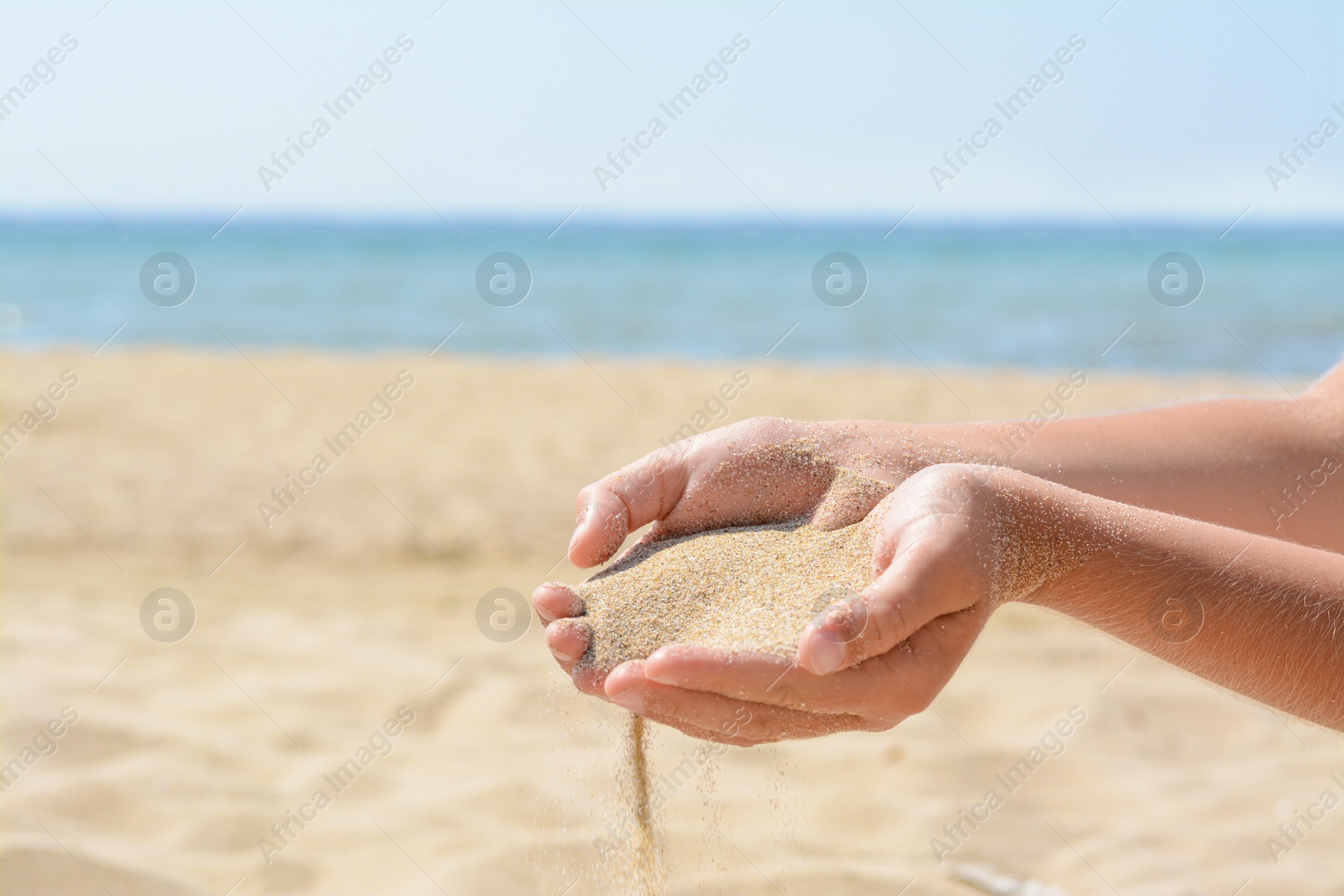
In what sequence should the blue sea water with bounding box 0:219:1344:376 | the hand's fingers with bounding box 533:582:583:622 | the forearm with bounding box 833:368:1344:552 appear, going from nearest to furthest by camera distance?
the hand's fingers with bounding box 533:582:583:622, the forearm with bounding box 833:368:1344:552, the blue sea water with bounding box 0:219:1344:376

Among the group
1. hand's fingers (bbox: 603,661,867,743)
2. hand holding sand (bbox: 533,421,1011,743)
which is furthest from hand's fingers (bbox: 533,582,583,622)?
hand's fingers (bbox: 603,661,867,743)

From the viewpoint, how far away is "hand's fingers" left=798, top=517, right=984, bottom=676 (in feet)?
5.05

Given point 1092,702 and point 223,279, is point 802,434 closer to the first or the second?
point 1092,702

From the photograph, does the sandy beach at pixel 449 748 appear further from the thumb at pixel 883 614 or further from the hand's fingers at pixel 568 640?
the thumb at pixel 883 614

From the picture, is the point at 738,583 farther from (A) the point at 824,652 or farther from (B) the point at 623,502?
(A) the point at 824,652

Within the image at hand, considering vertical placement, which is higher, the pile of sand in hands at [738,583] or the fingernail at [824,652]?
the fingernail at [824,652]

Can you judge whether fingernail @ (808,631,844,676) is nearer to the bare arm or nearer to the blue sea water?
the bare arm

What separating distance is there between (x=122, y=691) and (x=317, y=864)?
114 cm

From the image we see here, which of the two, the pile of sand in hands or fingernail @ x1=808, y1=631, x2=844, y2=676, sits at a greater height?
fingernail @ x1=808, y1=631, x2=844, y2=676

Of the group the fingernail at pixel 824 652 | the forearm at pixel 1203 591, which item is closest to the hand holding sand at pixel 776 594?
the fingernail at pixel 824 652

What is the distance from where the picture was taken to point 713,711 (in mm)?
1649

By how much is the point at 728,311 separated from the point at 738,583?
15.9 meters

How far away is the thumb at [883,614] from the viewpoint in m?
1.54

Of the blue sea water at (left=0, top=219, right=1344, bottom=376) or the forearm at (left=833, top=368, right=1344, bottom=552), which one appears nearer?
the forearm at (left=833, top=368, right=1344, bottom=552)
